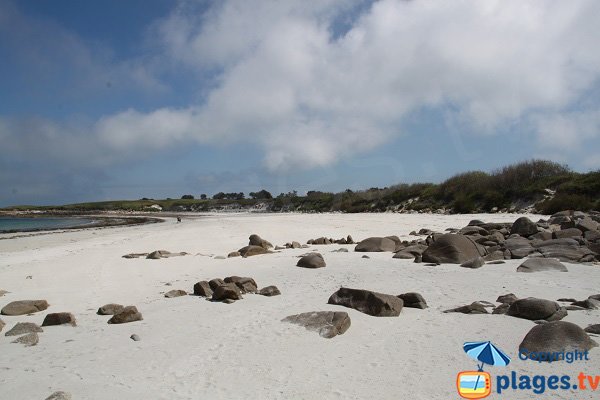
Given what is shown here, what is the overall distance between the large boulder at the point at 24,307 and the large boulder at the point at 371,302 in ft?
17.0

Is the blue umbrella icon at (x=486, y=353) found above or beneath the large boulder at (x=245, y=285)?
beneath

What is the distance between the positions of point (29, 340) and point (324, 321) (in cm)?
390

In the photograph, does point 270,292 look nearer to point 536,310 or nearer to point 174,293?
point 174,293

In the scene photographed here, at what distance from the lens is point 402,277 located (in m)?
8.26

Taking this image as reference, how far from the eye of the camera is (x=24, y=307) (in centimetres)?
690

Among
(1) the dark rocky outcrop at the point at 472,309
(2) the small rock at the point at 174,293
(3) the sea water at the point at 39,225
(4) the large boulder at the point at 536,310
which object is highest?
(4) the large boulder at the point at 536,310

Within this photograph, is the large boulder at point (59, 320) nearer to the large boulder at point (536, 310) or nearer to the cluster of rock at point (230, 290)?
the cluster of rock at point (230, 290)

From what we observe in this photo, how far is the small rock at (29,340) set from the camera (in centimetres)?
525

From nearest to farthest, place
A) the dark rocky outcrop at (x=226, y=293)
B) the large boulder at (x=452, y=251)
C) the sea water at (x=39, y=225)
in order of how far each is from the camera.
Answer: the dark rocky outcrop at (x=226, y=293) → the large boulder at (x=452, y=251) → the sea water at (x=39, y=225)

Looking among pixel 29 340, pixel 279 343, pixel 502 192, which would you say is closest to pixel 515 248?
pixel 279 343

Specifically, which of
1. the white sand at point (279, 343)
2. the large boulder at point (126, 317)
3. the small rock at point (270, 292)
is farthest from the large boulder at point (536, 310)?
the large boulder at point (126, 317)

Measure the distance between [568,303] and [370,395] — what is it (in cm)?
404

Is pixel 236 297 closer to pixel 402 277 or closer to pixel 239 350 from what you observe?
pixel 239 350

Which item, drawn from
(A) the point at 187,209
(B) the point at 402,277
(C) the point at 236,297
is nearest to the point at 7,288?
(C) the point at 236,297
